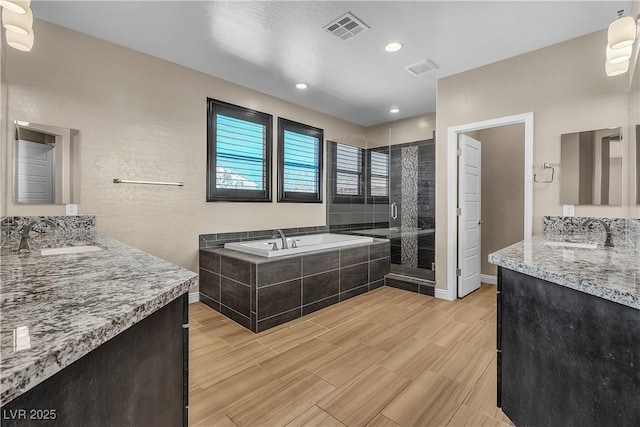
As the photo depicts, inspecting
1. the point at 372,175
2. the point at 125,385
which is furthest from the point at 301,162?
the point at 125,385

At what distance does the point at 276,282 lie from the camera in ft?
8.95

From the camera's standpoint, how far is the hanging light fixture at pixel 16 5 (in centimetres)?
132

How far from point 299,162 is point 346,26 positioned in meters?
2.14

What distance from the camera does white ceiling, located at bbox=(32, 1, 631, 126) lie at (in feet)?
7.33

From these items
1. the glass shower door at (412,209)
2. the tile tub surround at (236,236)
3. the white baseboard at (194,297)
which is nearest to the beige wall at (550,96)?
the glass shower door at (412,209)

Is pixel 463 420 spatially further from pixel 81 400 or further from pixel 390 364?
pixel 81 400

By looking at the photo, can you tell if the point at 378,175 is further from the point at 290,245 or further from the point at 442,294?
the point at 442,294

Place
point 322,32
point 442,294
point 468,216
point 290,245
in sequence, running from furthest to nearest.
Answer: point 290,245 < point 468,216 < point 442,294 < point 322,32

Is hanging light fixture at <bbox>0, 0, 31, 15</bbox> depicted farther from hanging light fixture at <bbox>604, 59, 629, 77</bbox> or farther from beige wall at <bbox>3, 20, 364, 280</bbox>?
hanging light fixture at <bbox>604, 59, 629, 77</bbox>

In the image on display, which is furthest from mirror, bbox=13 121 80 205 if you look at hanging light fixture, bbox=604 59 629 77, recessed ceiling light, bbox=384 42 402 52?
hanging light fixture, bbox=604 59 629 77

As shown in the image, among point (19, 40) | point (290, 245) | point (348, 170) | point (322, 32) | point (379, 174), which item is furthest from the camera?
point (348, 170)

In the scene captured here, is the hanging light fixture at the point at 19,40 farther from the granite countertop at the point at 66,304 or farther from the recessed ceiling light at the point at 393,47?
the recessed ceiling light at the point at 393,47

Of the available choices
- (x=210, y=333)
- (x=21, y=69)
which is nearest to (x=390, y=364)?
(x=210, y=333)

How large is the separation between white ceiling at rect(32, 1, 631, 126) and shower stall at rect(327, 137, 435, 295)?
129cm
